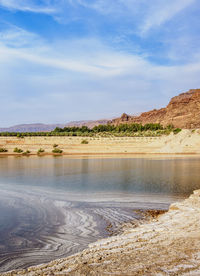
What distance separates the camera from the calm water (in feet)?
19.2

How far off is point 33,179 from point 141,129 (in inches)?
2066

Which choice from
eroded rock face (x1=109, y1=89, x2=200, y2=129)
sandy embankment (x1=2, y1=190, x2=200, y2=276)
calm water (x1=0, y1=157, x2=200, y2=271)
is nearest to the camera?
sandy embankment (x1=2, y1=190, x2=200, y2=276)

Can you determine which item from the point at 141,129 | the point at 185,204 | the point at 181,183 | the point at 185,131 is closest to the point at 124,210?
the point at 185,204

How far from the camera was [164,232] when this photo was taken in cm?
584

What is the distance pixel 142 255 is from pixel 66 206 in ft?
16.1

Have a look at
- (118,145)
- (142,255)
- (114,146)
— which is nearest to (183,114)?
(118,145)

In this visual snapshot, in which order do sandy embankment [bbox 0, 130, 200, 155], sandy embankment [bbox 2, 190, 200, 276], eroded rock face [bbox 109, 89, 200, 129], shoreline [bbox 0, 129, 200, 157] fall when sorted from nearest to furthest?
sandy embankment [bbox 2, 190, 200, 276]
shoreline [bbox 0, 129, 200, 157]
sandy embankment [bbox 0, 130, 200, 155]
eroded rock face [bbox 109, 89, 200, 129]

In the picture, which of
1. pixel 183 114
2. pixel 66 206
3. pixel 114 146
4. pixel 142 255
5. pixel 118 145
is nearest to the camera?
pixel 142 255

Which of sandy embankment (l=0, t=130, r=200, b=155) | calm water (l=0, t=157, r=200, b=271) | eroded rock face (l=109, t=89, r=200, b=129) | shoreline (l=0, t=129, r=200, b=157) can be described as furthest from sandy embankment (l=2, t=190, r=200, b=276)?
eroded rock face (l=109, t=89, r=200, b=129)

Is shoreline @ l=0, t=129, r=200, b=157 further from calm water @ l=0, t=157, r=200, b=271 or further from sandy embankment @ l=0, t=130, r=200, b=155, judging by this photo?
calm water @ l=0, t=157, r=200, b=271

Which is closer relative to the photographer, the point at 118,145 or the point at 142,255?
the point at 142,255

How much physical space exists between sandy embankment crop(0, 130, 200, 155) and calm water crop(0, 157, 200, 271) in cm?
1779

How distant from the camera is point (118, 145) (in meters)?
Result: 36.0

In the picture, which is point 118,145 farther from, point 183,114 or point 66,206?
point 183,114
